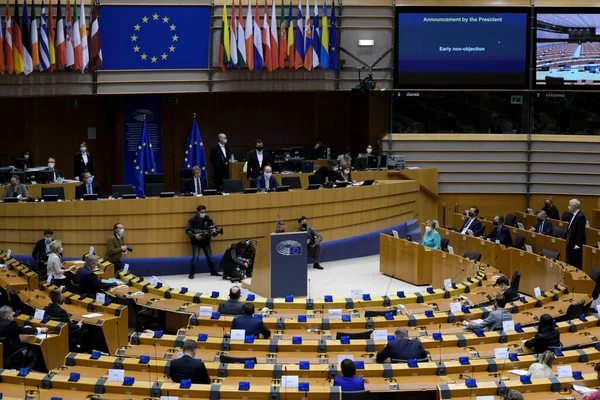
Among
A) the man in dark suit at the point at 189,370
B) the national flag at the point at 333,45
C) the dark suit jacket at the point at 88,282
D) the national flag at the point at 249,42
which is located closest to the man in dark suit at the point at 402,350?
the man in dark suit at the point at 189,370

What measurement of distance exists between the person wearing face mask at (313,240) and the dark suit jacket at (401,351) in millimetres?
8746

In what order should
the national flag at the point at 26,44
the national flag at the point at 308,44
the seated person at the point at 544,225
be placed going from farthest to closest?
1. the national flag at the point at 308,44
2. the national flag at the point at 26,44
3. the seated person at the point at 544,225

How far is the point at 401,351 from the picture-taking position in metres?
11.3

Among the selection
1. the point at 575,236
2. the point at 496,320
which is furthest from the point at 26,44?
the point at 496,320

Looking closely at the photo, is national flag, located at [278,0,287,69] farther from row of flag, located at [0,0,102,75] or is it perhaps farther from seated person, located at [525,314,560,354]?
seated person, located at [525,314,560,354]

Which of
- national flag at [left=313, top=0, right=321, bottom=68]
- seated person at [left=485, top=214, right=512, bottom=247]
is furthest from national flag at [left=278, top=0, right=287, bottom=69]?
seated person at [left=485, top=214, right=512, bottom=247]

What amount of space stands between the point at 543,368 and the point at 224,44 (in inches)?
620

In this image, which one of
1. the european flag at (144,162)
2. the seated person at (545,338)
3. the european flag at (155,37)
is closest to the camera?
the seated person at (545,338)

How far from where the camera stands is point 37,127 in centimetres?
2608

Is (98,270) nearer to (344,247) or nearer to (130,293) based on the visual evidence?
(130,293)

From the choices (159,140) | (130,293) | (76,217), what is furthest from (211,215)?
(159,140)

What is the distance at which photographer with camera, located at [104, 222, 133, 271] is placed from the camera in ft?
60.4

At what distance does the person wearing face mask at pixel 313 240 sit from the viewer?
20.0 meters

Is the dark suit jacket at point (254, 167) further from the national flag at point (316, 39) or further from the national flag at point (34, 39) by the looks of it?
the national flag at point (34, 39)
